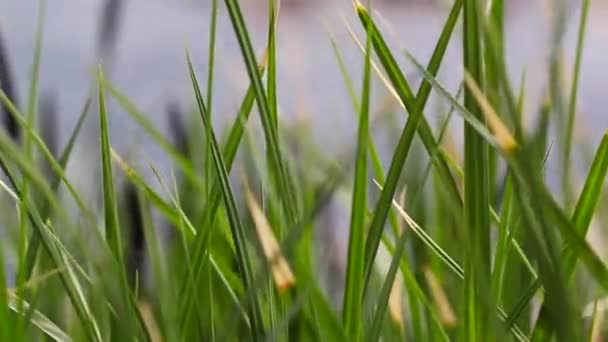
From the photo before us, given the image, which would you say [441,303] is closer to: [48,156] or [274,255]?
[274,255]

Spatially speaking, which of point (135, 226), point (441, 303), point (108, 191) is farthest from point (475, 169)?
point (135, 226)

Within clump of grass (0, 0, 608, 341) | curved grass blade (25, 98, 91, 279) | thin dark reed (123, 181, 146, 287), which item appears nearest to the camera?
clump of grass (0, 0, 608, 341)

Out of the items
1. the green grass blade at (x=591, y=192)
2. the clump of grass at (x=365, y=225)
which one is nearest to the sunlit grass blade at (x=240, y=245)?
the clump of grass at (x=365, y=225)

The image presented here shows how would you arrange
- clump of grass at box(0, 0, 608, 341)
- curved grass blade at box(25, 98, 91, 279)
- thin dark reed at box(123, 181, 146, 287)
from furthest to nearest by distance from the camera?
thin dark reed at box(123, 181, 146, 287)
curved grass blade at box(25, 98, 91, 279)
clump of grass at box(0, 0, 608, 341)

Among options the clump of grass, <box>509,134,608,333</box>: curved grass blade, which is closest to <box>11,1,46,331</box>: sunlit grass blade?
the clump of grass

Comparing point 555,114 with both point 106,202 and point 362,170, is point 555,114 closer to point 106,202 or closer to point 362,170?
point 362,170

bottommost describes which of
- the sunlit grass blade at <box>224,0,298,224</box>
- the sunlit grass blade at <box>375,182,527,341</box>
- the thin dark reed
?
the thin dark reed

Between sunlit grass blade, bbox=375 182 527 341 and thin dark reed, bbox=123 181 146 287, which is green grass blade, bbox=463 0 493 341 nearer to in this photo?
sunlit grass blade, bbox=375 182 527 341

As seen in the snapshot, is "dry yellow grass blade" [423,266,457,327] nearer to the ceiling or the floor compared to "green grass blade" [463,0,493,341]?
nearer to the floor

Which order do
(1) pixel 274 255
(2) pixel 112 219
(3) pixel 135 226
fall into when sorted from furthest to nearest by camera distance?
(3) pixel 135 226, (2) pixel 112 219, (1) pixel 274 255

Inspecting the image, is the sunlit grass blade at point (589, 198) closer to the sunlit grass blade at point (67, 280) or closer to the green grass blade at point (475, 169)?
the green grass blade at point (475, 169)
